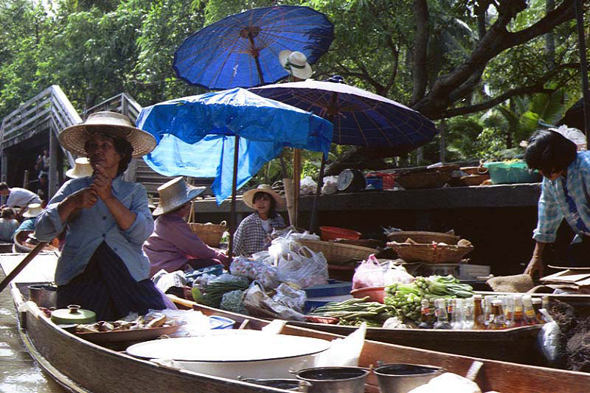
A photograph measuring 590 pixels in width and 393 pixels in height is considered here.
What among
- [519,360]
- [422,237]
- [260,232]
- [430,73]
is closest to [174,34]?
[430,73]

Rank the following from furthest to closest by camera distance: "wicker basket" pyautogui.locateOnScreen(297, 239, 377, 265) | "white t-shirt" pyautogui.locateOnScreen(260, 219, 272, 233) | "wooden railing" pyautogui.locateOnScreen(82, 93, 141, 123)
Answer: "wooden railing" pyautogui.locateOnScreen(82, 93, 141, 123), "white t-shirt" pyautogui.locateOnScreen(260, 219, 272, 233), "wicker basket" pyautogui.locateOnScreen(297, 239, 377, 265)

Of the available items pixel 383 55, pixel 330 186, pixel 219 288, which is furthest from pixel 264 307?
pixel 383 55

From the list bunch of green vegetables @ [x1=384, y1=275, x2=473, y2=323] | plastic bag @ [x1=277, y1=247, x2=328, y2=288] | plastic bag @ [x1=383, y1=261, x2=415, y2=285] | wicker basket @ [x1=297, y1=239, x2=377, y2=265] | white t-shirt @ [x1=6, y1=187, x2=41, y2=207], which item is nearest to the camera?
bunch of green vegetables @ [x1=384, y1=275, x2=473, y2=323]

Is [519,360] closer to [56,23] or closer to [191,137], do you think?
[191,137]

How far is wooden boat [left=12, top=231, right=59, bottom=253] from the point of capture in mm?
10141

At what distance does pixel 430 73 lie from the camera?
17188 mm

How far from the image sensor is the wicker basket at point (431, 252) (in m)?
6.00

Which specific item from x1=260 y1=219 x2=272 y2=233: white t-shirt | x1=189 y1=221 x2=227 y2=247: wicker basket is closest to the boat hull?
x1=260 y1=219 x2=272 y2=233: white t-shirt

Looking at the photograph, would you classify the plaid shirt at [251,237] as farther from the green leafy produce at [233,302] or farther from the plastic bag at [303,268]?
the green leafy produce at [233,302]

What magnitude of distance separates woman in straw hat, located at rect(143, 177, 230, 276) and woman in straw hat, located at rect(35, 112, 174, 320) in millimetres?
1982

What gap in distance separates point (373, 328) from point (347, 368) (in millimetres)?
1356

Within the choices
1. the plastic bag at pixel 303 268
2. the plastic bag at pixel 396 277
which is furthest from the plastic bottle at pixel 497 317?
the plastic bag at pixel 303 268

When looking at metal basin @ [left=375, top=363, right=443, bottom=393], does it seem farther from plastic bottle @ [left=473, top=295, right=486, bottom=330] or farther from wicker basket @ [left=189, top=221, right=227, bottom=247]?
wicker basket @ [left=189, top=221, right=227, bottom=247]

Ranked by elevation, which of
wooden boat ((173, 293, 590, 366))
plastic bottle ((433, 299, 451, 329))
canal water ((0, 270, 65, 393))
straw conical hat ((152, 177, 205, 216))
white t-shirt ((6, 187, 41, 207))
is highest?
straw conical hat ((152, 177, 205, 216))
